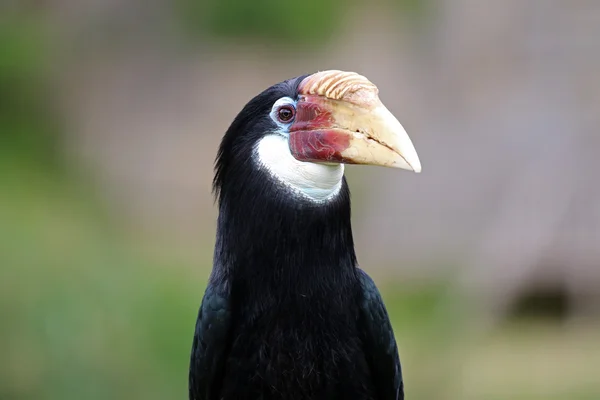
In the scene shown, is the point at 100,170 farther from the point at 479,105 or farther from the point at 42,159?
the point at 479,105

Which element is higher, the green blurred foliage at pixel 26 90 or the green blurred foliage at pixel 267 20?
the green blurred foliage at pixel 267 20

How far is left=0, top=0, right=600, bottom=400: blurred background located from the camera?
20.6ft

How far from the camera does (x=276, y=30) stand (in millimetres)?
8453

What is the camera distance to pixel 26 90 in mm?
8469

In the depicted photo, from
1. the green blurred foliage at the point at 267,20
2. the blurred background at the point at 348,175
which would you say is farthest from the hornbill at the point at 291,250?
the green blurred foliage at the point at 267,20

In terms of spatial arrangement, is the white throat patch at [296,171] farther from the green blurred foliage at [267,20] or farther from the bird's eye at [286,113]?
the green blurred foliage at [267,20]

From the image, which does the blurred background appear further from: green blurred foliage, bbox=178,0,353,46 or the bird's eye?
the bird's eye

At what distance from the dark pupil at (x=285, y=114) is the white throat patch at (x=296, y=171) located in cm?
6

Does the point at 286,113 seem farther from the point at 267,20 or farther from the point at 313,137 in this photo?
the point at 267,20

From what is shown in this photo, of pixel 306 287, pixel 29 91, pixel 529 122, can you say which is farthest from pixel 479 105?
pixel 306 287

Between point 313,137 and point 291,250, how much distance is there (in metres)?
0.36

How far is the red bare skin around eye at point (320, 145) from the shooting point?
9.96 feet

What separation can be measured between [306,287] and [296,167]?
375mm

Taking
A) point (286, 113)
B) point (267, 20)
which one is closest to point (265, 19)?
point (267, 20)
